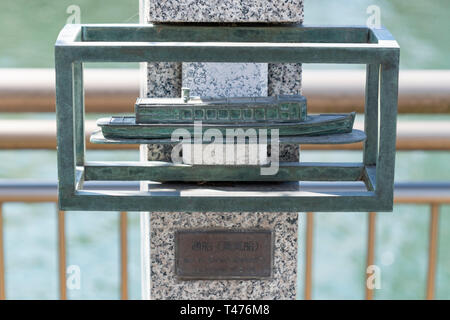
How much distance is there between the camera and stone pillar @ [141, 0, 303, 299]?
1.66 meters

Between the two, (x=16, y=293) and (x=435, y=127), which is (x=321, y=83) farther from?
(x=16, y=293)

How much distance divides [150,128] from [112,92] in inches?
25.9

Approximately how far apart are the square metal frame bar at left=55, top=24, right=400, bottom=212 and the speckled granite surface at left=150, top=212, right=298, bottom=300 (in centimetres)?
17

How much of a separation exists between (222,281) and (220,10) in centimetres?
60

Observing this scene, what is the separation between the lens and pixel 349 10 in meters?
9.92

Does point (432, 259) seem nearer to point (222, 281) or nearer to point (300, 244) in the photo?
point (222, 281)

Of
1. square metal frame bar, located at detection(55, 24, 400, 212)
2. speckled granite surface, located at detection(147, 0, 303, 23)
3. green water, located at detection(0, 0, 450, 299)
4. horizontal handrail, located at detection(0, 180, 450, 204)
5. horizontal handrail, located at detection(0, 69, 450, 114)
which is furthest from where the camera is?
green water, located at detection(0, 0, 450, 299)

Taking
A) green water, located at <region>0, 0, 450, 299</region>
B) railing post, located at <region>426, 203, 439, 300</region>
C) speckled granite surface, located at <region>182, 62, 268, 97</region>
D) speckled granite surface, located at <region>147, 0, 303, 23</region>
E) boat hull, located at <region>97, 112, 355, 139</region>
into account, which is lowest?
green water, located at <region>0, 0, 450, 299</region>

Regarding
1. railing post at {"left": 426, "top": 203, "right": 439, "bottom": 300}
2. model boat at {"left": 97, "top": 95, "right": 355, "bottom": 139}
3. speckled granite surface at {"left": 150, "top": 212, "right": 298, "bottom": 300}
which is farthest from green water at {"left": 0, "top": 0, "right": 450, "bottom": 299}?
model boat at {"left": 97, "top": 95, "right": 355, "bottom": 139}

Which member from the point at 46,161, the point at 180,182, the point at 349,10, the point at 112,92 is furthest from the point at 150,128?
the point at 349,10

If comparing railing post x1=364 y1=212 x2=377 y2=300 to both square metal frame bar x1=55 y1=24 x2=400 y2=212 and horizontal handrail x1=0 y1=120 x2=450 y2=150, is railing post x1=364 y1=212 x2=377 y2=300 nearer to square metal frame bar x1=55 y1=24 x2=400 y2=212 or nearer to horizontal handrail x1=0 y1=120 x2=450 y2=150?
horizontal handrail x1=0 y1=120 x2=450 y2=150

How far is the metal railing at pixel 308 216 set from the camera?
2.38 meters

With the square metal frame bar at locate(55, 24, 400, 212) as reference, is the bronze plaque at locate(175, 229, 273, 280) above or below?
below

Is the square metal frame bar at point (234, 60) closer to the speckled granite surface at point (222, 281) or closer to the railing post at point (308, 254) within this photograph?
the speckled granite surface at point (222, 281)
